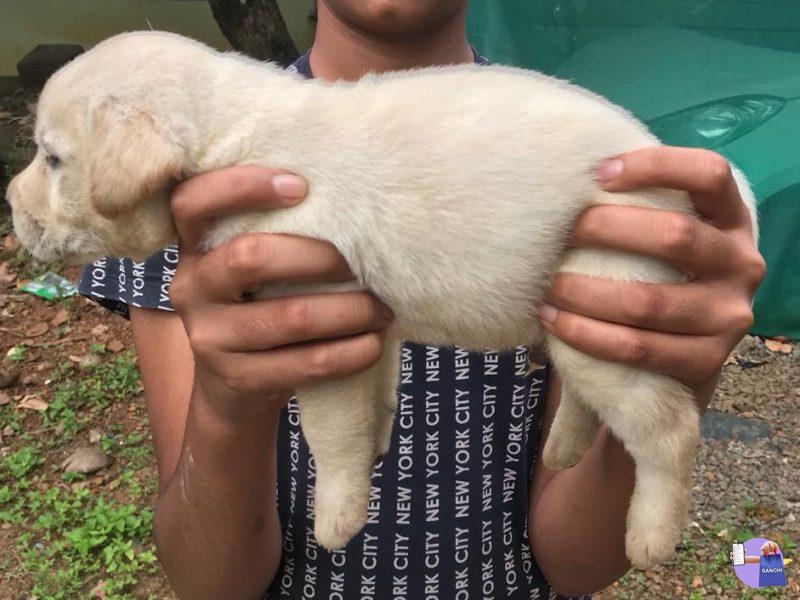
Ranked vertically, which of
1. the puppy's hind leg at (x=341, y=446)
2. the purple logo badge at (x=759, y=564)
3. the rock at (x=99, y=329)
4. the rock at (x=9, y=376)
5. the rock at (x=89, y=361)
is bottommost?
the rock at (x=99, y=329)

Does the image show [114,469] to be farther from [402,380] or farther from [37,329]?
[402,380]

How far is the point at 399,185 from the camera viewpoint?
1313 mm

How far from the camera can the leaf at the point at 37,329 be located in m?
5.20

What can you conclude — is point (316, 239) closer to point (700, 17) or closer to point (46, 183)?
point (46, 183)

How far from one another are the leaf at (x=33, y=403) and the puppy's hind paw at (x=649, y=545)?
389 cm

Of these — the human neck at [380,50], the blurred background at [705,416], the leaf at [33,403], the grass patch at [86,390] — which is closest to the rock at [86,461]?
the blurred background at [705,416]

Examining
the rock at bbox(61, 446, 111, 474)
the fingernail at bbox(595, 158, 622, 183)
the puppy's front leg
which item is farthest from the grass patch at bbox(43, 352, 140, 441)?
the fingernail at bbox(595, 158, 622, 183)

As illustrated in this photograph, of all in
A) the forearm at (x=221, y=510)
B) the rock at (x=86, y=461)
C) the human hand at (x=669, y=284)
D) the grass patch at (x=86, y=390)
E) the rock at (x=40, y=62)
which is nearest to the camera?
the human hand at (x=669, y=284)

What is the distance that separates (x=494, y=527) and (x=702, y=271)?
0.88m

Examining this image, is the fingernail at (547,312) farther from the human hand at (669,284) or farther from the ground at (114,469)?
the ground at (114,469)

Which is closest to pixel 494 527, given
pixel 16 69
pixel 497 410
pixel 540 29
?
pixel 497 410

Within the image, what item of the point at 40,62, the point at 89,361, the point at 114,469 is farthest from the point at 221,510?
the point at 40,62

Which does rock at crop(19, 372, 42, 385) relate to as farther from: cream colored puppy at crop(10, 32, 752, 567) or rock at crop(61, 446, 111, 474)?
cream colored puppy at crop(10, 32, 752, 567)

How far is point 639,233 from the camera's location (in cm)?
123
